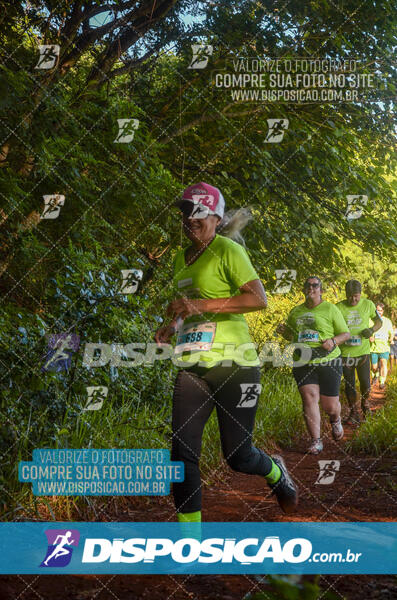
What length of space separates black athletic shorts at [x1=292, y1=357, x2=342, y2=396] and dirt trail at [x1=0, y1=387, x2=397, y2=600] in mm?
673

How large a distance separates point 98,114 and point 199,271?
3.26 m

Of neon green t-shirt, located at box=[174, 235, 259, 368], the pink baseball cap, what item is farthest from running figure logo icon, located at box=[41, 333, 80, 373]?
the pink baseball cap

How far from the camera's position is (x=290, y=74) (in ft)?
26.3

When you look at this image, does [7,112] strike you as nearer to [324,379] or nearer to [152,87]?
[152,87]

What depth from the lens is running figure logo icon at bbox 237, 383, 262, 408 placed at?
3.35 m

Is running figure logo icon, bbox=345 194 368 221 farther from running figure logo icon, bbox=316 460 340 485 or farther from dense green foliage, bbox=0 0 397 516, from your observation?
running figure logo icon, bbox=316 460 340 485

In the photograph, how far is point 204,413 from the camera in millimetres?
3350

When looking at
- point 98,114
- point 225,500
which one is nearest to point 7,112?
point 98,114

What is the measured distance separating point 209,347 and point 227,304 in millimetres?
233

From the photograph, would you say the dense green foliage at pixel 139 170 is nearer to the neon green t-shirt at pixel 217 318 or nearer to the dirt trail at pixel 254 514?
the dirt trail at pixel 254 514

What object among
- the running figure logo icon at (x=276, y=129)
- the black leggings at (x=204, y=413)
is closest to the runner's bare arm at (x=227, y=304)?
the black leggings at (x=204, y=413)

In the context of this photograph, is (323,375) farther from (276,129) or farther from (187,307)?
(187,307)

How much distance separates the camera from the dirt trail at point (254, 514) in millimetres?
2945

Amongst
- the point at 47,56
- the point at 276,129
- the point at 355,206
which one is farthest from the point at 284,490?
the point at 355,206
